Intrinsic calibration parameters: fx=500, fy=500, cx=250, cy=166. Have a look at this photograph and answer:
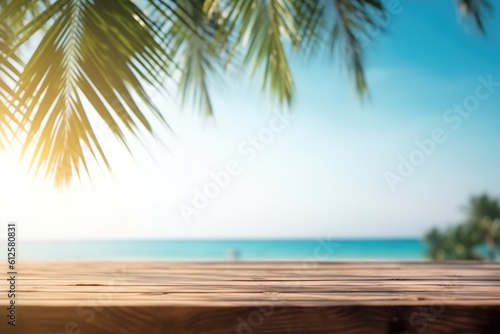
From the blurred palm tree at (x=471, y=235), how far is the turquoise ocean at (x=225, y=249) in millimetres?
685

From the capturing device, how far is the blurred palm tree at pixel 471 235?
19109mm

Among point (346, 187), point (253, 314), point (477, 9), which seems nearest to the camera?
point (253, 314)

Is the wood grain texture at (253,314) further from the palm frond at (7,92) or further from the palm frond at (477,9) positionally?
the palm frond at (477,9)

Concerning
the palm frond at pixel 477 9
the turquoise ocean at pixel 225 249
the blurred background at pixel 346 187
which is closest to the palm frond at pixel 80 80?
the palm frond at pixel 477 9

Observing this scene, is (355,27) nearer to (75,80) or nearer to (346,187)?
(75,80)

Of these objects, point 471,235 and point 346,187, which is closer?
point 471,235

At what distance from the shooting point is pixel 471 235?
20219mm

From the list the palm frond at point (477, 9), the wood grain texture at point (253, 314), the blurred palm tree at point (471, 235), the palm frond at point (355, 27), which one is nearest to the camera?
the wood grain texture at point (253, 314)

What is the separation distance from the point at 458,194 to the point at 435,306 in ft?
80.7

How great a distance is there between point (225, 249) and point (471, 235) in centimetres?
996

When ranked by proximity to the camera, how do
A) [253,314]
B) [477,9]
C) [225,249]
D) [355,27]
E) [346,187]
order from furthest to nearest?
[346,187], [225,249], [477,9], [355,27], [253,314]

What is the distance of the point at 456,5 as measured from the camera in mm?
3428

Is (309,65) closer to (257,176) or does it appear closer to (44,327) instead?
(44,327)

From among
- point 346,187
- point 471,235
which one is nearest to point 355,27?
point 471,235
